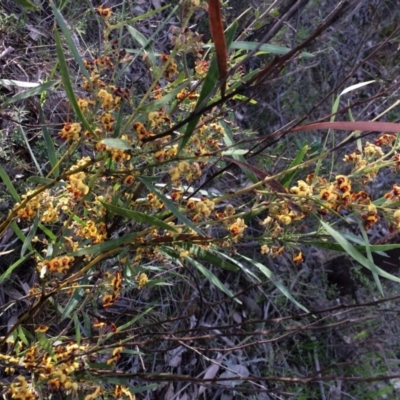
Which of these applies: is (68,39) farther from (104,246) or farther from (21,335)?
(21,335)

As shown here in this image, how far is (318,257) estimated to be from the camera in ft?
8.24

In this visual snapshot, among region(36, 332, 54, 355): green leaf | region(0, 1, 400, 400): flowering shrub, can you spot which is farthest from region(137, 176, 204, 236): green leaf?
region(36, 332, 54, 355): green leaf

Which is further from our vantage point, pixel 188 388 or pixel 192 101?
pixel 188 388

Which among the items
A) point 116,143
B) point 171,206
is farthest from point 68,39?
point 171,206

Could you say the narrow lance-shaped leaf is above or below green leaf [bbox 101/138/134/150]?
above

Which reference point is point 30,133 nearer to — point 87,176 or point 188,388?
point 87,176

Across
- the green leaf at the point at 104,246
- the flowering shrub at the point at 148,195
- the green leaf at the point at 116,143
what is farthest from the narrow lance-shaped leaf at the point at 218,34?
the green leaf at the point at 104,246

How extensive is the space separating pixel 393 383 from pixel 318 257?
0.56m

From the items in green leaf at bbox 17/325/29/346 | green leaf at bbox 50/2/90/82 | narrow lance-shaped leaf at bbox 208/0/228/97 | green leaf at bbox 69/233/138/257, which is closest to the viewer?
narrow lance-shaped leaf at bbox 208/0/228/97

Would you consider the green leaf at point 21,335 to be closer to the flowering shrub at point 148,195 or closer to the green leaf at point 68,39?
the flowering shrub at point 148,195

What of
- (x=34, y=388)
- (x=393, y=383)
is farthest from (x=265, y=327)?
(x=34, y=388)

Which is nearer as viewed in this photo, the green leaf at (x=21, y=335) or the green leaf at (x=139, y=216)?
the green leaf at (x=139, y=216)

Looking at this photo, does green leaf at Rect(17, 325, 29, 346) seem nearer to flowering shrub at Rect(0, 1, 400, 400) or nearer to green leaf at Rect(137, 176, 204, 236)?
flowering shrub at Rect(0, 1, 400, 400)

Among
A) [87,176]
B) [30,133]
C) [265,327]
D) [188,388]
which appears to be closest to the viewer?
[87,176]
